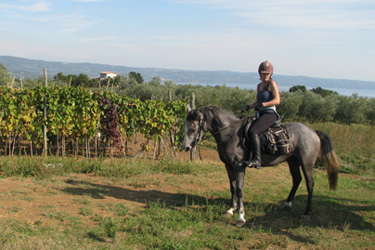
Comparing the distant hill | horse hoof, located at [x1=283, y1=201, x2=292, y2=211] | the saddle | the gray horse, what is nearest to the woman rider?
the saddle

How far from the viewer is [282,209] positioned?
23.6ft

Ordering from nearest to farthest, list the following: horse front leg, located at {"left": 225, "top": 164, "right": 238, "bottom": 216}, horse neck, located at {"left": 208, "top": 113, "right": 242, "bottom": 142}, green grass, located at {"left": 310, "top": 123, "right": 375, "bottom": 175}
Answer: horse neck, located at {"left": 208, "top": 113, "right": 242, "bottom": 142}
horse front leg, located at {"left": 225, "top": 164, "right": 238, "bottom": 216}
green grass, located at {"left": 310, "top": 123, "right": 375, "bottom": 175}

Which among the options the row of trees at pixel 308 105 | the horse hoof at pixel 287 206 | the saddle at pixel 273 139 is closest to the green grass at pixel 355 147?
the horse hoof at pixel 287 206

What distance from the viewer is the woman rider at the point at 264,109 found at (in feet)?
20.6

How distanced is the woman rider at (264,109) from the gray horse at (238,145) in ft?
0.79

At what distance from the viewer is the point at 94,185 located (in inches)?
326

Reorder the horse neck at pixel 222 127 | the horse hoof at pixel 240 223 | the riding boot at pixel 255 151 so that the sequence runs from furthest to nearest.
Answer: the horse neck at pixel 222 127 → the riding boot at pixel 255 151 → the horse hoof at pixel 240 223

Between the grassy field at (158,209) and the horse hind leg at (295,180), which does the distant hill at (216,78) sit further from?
the horse hind leg at (295,180)

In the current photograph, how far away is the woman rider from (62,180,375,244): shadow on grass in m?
1.14

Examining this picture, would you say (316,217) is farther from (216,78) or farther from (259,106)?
(216,78)

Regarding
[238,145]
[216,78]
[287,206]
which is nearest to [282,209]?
[287,206]

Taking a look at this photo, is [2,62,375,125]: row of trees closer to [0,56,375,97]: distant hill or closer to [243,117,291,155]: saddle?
[243,117,291,155]: saddle

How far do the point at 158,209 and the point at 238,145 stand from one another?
2.02 m

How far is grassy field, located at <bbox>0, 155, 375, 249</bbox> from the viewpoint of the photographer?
518 cm
